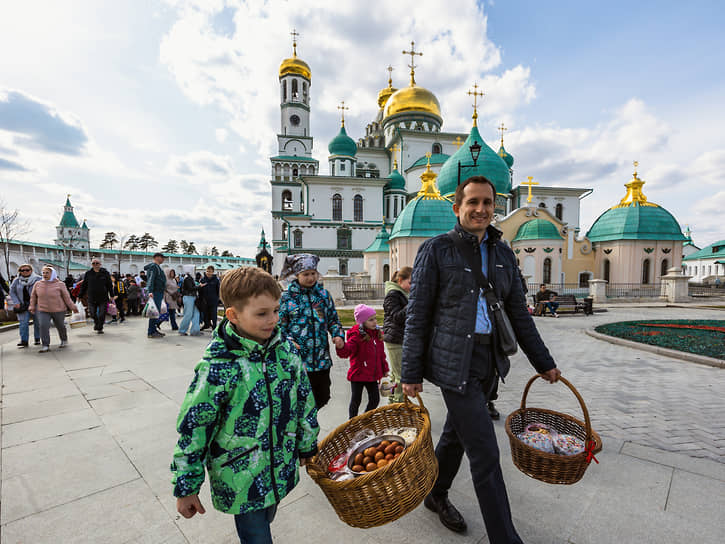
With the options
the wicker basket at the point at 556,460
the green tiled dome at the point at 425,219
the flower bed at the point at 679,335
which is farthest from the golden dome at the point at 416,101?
the wicker basket at the point at 556,460

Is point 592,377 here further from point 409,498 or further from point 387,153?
point 387,153

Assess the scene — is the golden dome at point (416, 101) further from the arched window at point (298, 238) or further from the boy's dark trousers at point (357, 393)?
the boy's dark trousers at point (357, 393)

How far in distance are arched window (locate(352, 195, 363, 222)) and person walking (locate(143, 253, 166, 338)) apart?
31.0 metres

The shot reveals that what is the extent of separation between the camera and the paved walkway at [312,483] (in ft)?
7.11

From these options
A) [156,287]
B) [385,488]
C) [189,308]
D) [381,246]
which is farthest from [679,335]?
[381,246]

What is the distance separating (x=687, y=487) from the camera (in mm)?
2533

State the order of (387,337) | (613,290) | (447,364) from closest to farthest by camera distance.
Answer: (447,364), (387,337), (613,290)

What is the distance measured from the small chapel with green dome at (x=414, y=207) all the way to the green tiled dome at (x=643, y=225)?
65mm

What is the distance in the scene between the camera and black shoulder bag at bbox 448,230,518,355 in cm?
204

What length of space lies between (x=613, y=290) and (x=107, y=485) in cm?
2627

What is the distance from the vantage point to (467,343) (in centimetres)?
195

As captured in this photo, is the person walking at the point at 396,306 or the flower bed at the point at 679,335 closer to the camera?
the person walking at the point at 396,306

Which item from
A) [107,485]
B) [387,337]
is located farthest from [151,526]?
[387,337]

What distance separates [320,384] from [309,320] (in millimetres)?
647
